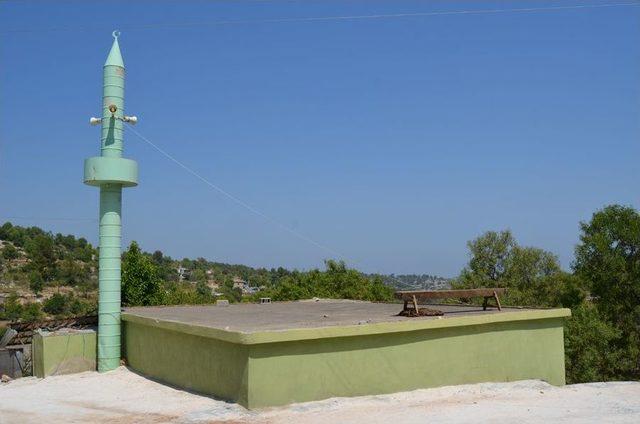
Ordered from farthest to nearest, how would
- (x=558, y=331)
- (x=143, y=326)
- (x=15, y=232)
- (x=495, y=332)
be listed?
(x=15, y=232) < (x=143, y=326) < (x=558, y=331) < (x=495, y=332)

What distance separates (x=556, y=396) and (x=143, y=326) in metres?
9.53

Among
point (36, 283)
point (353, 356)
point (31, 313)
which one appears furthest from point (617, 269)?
point (36, 283)

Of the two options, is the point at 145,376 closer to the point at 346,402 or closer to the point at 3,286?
the point at 346,402

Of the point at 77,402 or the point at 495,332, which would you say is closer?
the point at 77,402

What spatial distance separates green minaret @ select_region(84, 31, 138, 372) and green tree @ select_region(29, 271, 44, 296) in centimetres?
4860

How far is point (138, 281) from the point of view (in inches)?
1044

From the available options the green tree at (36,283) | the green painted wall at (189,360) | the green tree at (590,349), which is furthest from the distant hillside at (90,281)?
the green painted wall at (189,360)

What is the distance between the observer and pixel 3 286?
5956cm

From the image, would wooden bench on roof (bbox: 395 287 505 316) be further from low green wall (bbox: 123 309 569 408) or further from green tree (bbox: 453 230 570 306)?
green tree (bbox: 453 230 570 306)

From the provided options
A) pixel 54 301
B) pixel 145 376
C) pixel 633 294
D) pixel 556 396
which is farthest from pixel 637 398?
pixel 54 301

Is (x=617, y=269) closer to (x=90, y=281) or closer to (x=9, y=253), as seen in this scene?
(x=90, y=281)

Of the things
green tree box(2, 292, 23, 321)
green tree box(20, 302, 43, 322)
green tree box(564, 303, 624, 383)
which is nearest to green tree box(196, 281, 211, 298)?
green tree box(20, 302, 43, 322)

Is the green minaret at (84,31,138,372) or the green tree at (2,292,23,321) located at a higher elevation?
the green minaret at (84,31,138,372)

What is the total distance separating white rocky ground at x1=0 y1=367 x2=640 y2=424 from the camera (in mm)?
10188
